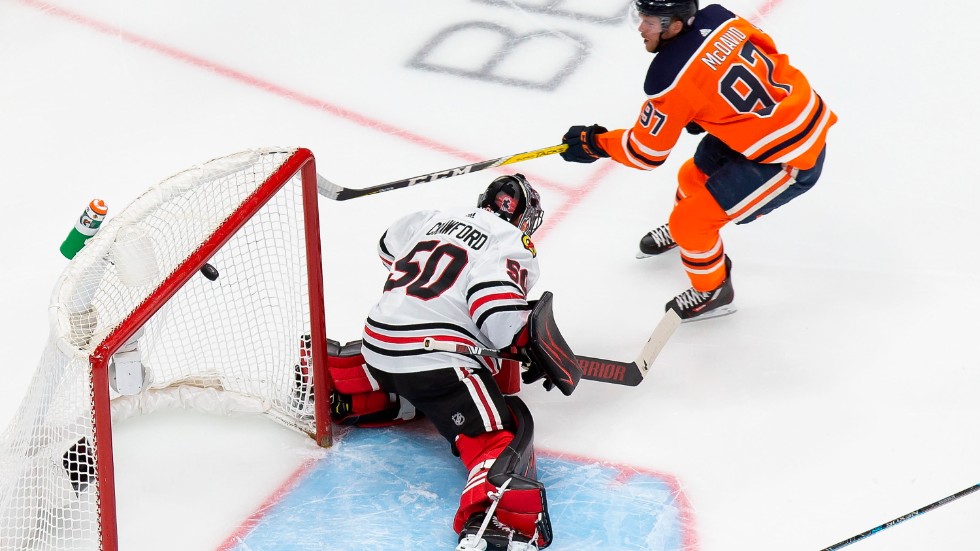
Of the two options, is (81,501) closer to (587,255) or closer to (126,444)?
(126,444)

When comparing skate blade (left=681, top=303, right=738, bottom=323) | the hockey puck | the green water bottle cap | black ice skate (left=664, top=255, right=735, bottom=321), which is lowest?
skate blade (left=681, top=303, right=738, bottom=323)

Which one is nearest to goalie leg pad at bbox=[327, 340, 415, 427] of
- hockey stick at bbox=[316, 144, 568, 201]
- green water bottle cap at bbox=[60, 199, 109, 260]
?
hockey stick at bbox=[316, 144, 568, 201]

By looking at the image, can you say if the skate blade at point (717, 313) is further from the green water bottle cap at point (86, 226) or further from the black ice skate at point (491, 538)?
the green water bottle cap at point (86, 226)

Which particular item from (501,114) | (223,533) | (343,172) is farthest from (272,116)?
(223,533)

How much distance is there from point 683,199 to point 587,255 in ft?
1.27

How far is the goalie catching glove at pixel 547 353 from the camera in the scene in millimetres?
2914

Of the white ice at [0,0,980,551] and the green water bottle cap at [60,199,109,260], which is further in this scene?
the white ice at [0,0,980,551]

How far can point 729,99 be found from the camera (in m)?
3.21

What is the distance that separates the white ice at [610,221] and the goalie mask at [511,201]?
0.45 metres

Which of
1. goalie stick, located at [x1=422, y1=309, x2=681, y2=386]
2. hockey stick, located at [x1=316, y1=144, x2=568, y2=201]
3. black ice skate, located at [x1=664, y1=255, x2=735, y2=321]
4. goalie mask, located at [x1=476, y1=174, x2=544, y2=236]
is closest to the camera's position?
goalie stick, located at [x1=422, y1=309, x2=681, y2=386]

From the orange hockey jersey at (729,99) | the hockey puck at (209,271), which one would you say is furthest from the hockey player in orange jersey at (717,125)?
the hockey puck at (209,271)

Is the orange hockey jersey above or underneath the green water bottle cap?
underneath

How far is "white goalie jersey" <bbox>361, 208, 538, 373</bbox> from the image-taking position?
116 inches

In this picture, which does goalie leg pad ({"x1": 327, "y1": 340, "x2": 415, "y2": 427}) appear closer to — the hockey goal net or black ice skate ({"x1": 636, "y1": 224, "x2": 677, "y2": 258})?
the hockey goal net
